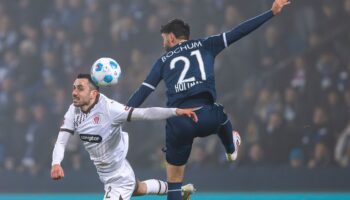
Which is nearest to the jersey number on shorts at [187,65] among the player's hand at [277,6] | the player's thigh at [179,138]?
the player's thigh at [179,138]

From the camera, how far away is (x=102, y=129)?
880 centimetres

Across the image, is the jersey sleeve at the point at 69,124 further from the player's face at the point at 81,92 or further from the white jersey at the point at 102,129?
the player's face at the point at 81,92

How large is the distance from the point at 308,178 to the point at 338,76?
163 cm

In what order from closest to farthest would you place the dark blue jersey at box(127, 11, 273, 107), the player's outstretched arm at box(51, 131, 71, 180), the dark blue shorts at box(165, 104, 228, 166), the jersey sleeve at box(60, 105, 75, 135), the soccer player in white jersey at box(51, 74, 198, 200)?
the player's outstretched arm at box(51, 131, 71, 180) < the soccer player in white jersey at box(51, 74, 198, 200) < the jersey sleeve at box(60, 105, 75, 135) < the dark blue jersey at box(127, 11, 273, 107) < the dark blue shorts at box(165, 104, 228, 166)

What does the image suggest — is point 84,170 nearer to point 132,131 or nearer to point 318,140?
point 132,131

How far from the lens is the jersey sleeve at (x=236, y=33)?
29.7 feet

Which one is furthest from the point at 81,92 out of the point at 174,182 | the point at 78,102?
the point at 174,182

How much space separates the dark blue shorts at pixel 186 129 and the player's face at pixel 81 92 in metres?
0.95

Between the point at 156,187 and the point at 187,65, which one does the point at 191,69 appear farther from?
the point at 156,187

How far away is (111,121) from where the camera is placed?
8.78 meters

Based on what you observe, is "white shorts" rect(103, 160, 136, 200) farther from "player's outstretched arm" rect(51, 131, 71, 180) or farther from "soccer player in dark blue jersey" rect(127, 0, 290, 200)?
"player's outstretched arm" rect(51, 131, 71, 180)

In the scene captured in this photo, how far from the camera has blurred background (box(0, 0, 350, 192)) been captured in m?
14.6

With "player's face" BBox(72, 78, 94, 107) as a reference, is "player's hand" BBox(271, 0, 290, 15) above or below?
above

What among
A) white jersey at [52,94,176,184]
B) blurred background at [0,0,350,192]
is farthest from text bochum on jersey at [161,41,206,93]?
blurred background at [0,0,350,192]
